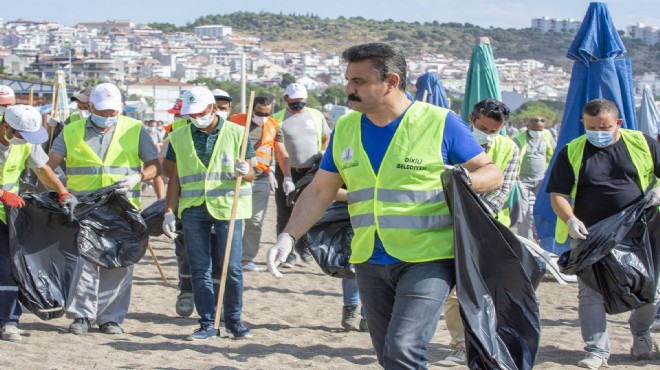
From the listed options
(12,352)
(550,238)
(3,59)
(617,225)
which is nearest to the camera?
(617,225)

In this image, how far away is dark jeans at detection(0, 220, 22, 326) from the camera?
7.21 metres

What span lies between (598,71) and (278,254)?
5.00 meters

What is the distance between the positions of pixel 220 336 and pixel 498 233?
3.48 m

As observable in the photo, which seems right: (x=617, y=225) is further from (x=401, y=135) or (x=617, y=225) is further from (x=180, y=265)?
(x=180, y=265)

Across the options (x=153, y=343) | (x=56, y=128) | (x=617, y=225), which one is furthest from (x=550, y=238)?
(x=56, y=128)

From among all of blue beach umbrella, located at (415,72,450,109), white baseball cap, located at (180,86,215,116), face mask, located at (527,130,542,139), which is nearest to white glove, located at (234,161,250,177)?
white baseball cap, located at (180,86,215,116)

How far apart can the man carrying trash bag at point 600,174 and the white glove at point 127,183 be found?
9.17ft

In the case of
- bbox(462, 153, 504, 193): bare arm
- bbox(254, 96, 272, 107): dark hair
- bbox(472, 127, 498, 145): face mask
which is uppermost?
bbox(462, 153, 504, 193): bare arm

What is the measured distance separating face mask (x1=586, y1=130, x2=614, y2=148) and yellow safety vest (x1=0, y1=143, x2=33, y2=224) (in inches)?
143

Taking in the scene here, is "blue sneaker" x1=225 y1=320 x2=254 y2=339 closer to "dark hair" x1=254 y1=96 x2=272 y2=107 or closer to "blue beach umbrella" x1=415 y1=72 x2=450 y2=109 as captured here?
"dark hair" x1=254 y1=96 x2=272 y2=107

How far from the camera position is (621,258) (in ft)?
20.9

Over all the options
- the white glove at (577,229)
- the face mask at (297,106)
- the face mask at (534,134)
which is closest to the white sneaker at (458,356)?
the white glove at (577,229)

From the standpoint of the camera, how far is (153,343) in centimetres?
725

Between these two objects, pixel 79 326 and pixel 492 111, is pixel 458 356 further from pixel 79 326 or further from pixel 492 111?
pixel 79 326
